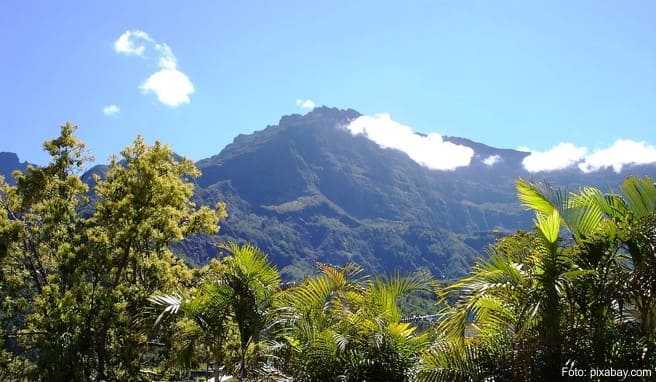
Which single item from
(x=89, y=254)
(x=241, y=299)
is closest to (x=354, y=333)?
(x=241, y=299)

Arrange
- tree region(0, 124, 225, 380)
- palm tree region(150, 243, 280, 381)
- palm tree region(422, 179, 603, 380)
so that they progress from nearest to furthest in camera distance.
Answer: palm tree region(422, 179, 603, 380)
palm tree region(150, 243, 280, 381)
tree region(0, 124, 225, 380)

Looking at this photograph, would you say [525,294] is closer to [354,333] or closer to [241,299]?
[354,333]

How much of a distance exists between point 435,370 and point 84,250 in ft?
35.8

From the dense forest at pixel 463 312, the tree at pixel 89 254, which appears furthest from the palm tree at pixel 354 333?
the tree at pixel 89 254

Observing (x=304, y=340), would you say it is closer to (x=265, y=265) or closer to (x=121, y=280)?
(x=265, y=265)

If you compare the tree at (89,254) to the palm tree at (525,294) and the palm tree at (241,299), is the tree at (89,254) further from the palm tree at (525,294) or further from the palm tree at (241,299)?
the palm tree at (525,294)

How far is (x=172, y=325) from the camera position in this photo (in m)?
13.4

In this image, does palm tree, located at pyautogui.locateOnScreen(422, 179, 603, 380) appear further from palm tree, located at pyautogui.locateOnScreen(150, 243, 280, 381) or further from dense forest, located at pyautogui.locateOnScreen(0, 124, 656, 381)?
palm tree, located at pyautogui.locateOnScreen(150, 243, 280, 381)

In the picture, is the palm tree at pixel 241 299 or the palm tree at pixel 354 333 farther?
the palm tree at pixel 241 299

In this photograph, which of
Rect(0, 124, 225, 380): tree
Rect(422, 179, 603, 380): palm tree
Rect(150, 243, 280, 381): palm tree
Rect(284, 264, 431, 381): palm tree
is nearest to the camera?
Rect(422, 179, 603, 380): palm tree

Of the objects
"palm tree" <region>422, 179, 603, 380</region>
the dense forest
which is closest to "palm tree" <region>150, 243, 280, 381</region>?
the dense forest

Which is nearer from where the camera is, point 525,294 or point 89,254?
point 525,294

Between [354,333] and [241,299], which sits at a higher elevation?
[241,299]

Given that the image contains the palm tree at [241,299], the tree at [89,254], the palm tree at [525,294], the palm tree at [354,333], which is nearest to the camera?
the palm tree at [525,294]
